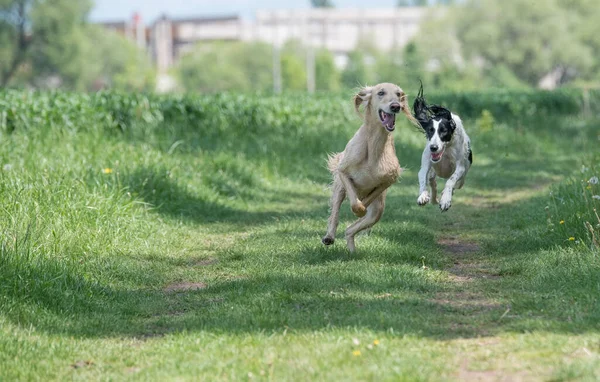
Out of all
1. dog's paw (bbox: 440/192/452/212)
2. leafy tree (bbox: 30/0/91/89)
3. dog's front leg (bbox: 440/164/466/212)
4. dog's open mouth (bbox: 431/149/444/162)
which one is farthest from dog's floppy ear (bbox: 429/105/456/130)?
leafy tree (bbox: 30/0/91/89)

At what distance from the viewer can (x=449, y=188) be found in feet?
28.5

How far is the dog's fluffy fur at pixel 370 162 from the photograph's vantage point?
7.84 meters

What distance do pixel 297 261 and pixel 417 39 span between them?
88226mm

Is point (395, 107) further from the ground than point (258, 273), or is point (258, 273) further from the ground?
point (395, 107)

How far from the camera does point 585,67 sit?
7556 centimetres

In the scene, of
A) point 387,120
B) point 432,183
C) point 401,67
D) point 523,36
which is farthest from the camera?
point 523,36

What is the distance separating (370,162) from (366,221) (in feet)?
1.86

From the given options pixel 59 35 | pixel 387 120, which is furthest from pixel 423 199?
pixel 59 35

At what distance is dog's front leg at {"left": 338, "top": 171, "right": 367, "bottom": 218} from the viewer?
7867 mm

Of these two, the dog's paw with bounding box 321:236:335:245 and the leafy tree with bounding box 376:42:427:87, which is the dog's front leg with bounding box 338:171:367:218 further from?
the leafy tree with bounding box 376:42:427:87

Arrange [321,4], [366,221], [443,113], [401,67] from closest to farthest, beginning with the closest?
[366,221]
[443,113]
[401,67]
[321,4]

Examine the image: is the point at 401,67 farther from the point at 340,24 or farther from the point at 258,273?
the point at 340,24

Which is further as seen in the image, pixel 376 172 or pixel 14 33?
pixel 14 33

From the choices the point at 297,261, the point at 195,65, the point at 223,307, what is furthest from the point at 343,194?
the point at 195,65
